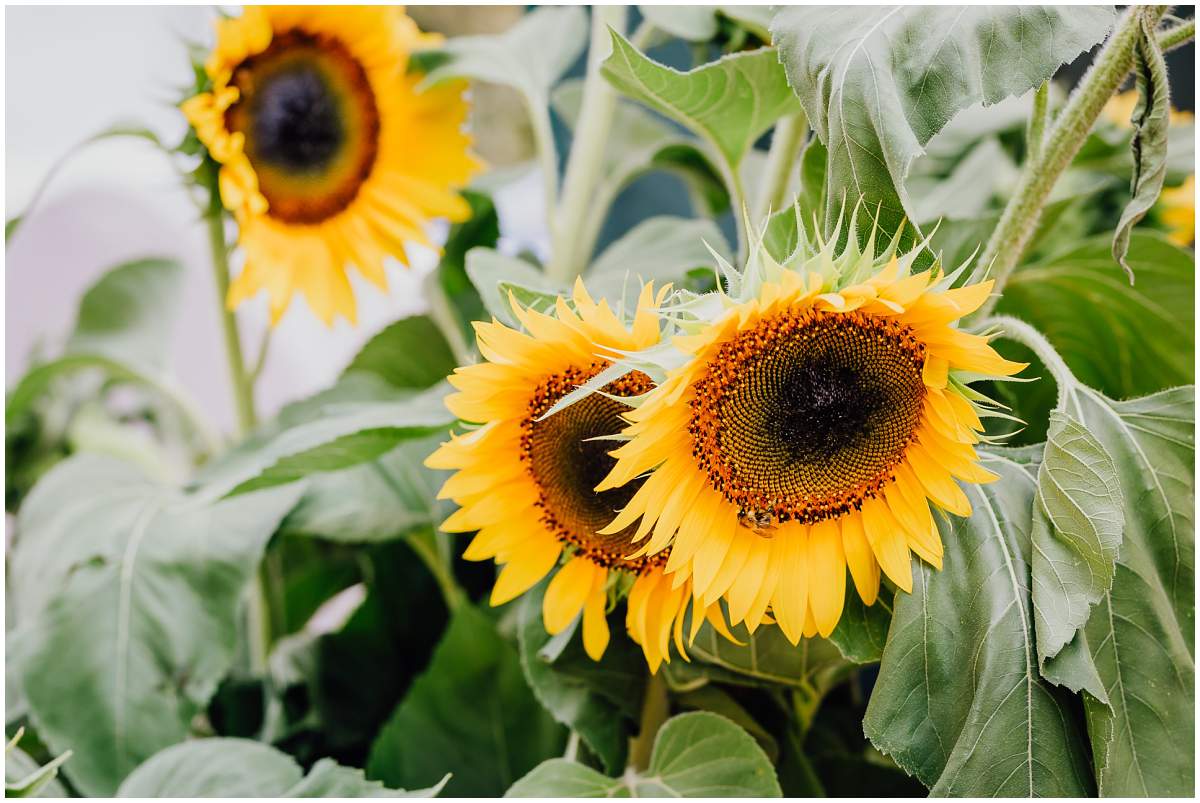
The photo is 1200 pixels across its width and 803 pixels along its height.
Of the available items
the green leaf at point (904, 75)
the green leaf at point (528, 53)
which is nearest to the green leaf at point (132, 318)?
the green leaf at point (528, 53)

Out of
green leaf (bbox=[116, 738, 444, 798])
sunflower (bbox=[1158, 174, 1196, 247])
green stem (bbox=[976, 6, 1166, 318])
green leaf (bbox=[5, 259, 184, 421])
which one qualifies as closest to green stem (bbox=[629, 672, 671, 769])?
green leaf (bbox=[116, 738, 444, 798])

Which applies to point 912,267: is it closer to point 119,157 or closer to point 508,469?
point 508,469

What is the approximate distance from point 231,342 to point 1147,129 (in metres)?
0.52

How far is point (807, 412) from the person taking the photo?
0.32 metres

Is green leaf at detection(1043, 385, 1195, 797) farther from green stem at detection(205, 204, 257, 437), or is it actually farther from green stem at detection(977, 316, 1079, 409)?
green stem at detection(205, 204, 257, 437)

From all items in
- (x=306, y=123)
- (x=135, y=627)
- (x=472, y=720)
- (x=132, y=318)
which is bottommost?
(x=472, y=720)

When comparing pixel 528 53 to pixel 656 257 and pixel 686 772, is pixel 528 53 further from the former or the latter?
pixel 686 772

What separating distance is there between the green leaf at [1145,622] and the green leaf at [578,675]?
0.61 feet

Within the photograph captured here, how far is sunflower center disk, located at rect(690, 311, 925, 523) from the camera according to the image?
0.31 metres

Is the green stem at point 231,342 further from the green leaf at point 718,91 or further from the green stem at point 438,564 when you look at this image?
the green leaf at point 718,91

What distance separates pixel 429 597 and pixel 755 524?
366 mm

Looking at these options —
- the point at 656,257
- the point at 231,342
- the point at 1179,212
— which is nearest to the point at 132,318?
the point at 231,342

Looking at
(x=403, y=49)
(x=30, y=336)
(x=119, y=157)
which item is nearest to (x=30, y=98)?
(x=119, y=157)

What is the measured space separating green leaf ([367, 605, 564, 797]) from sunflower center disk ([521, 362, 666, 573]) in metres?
0.15
